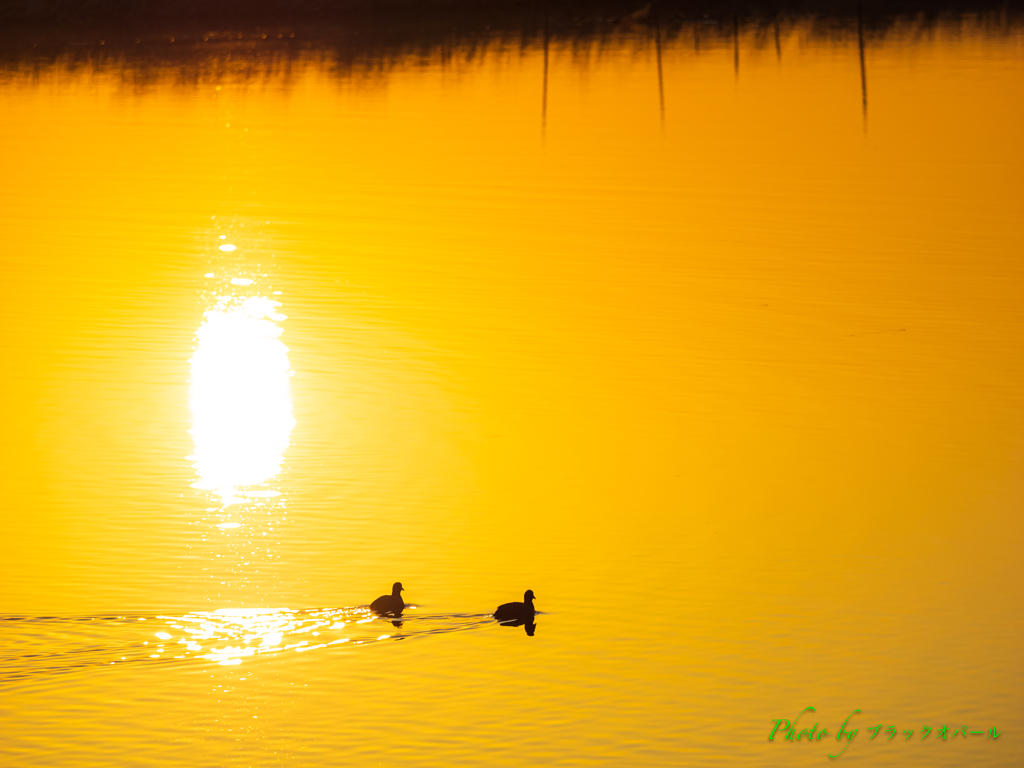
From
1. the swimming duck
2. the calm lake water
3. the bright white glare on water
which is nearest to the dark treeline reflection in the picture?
the calm lake water

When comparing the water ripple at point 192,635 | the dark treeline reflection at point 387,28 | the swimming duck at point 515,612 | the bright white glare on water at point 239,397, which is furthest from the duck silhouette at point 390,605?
the dark treeline reflection at point 387,28

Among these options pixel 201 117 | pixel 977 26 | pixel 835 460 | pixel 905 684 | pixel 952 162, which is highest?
pixel 977 26

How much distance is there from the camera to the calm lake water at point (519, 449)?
9.36 m

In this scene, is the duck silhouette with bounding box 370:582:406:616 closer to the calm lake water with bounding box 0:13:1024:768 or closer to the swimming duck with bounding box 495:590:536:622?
the calm lake water with bounding box 0:13:1024:768

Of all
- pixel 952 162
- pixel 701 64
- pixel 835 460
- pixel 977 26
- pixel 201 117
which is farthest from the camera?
pixel 977 26

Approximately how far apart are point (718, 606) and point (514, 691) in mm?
1656

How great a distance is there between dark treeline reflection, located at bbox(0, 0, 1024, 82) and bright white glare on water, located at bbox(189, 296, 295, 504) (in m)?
23.2

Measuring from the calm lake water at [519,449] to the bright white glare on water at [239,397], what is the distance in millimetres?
57

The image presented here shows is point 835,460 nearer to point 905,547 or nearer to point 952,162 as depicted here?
point 905,547

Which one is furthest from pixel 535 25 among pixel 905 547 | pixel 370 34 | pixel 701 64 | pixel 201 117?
pixel 905 547

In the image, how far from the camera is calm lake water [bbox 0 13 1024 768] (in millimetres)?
9359

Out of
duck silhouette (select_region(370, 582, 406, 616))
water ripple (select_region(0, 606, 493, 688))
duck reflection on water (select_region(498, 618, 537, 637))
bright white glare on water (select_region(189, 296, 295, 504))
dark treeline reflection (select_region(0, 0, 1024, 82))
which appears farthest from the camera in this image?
dark treeline reflection (select_region(0, 0, 1024, 82))

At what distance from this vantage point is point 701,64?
134ft

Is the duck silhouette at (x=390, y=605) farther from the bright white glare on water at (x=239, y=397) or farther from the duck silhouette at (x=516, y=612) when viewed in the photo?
the bright white glare on water at (x=239, y=397)
